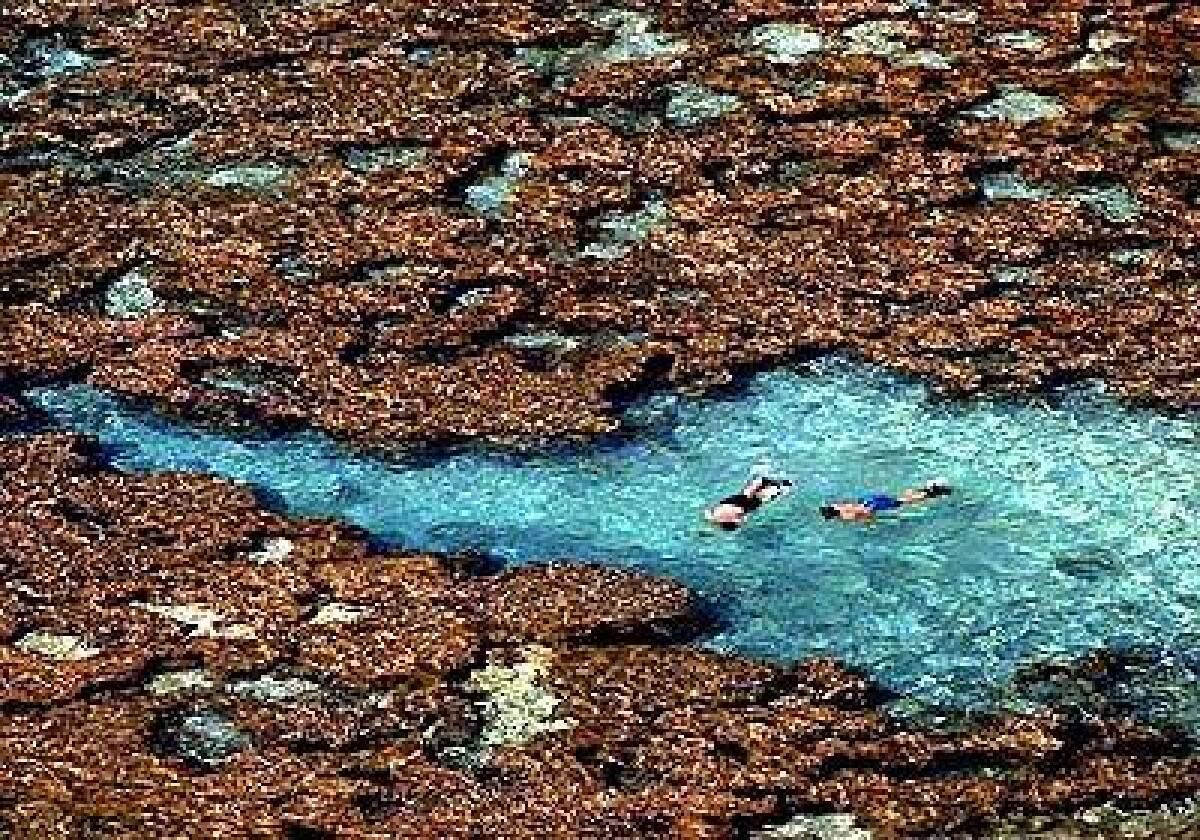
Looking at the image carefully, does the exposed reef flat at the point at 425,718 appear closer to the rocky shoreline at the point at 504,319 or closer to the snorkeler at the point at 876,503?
the rocky shoreline at the point at 504,319

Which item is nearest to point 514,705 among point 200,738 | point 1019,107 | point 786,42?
point 200,738

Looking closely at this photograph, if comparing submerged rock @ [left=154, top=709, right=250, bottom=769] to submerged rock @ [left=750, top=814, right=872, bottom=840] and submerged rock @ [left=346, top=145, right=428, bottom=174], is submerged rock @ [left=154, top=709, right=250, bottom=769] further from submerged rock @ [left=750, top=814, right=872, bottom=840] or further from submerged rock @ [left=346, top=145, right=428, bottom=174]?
submerged rock @ [left=346, top=145, right=428, bottom=174]

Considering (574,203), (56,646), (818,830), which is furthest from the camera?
(574,203)

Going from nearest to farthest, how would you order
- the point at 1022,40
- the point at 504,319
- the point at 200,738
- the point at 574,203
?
the point at 200,738, the point at 504,319, the point at 574,203, the point at 1022,40

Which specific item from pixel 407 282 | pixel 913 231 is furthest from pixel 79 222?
pixel 913 231

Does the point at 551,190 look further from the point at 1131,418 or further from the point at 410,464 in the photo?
the point at 1131,418

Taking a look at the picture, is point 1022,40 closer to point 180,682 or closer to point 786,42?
point 786,42

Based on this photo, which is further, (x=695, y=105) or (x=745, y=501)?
(x=695, y=105)

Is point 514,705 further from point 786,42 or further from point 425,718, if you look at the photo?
point 786,42
